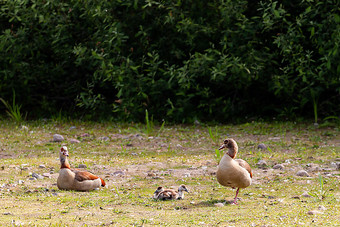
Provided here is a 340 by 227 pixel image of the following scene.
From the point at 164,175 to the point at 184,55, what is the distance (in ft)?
18.1

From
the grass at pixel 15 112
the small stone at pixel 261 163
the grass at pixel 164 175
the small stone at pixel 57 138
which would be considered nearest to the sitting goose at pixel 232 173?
the grass at pixel 164 175

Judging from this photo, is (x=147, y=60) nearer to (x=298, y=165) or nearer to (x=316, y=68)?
(x=316, y=68)

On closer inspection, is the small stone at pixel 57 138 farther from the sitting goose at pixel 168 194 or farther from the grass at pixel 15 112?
the sitting goose at pixel 168 194

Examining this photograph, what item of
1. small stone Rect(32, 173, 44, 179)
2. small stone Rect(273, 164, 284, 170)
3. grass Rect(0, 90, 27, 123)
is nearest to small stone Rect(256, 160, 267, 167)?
small stone Rect(273, 164, 284, 170)

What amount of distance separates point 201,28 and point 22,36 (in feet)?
15.5

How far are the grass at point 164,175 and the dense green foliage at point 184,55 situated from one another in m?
0.87

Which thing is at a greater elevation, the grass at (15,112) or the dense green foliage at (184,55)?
the dense green foliage at (184,55)

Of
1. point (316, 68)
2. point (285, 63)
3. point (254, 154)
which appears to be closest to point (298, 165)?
point (254, 154)

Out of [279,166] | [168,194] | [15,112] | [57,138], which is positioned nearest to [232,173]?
[168,194]

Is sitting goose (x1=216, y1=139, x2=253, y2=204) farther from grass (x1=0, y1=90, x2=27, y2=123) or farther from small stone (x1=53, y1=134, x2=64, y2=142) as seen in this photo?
grass (x1=0, y1=90, x2=27, y2=123)

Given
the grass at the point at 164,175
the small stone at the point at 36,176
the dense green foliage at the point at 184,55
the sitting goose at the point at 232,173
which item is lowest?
the small stone at the point at 36,176

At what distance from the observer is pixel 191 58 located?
13.9m

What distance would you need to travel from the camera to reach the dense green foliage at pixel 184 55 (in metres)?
13.0

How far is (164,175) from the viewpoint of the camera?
29.0ft
